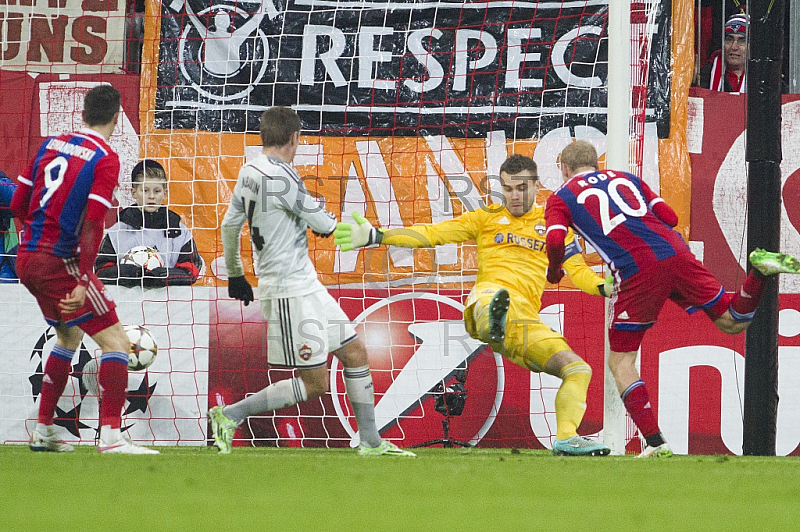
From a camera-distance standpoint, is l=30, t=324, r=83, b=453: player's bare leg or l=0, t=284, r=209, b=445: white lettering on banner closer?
l=30, t=324, r=83, b=453: player's bare leg

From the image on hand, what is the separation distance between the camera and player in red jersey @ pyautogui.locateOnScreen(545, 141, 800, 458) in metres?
5.29

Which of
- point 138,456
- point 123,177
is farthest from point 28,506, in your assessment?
point 123,177

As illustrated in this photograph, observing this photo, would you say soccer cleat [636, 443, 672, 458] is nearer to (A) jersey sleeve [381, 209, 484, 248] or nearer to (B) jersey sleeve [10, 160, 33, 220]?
(A) jersey sleeve [381, 209, 484, 248]

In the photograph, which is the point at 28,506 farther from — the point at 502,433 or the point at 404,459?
the point at 502,433

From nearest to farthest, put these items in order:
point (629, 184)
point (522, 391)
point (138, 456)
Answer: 1. point (138, 456)
2. point (629, 184)
3. point (522, 391)

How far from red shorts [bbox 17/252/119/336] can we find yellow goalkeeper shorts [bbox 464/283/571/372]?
2.01 m

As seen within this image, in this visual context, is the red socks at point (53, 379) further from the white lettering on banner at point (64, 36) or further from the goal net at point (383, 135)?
the white lettering on banner at point (64, 36)

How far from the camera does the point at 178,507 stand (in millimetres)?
2762

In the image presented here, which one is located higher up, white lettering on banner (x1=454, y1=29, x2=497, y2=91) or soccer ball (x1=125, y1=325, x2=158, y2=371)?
white lettering on banner (x1=454, y1=29, x2=497, y2=91)

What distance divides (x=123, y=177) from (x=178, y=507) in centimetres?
559

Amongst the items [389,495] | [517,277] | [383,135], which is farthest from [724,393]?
[389,495]

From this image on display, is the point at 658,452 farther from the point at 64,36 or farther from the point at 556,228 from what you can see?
the point at 64,36

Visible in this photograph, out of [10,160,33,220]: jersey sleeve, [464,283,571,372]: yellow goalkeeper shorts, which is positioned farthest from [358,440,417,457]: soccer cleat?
[10,160,33,220]: jersey sleeve

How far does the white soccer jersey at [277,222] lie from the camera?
5.24 metres
